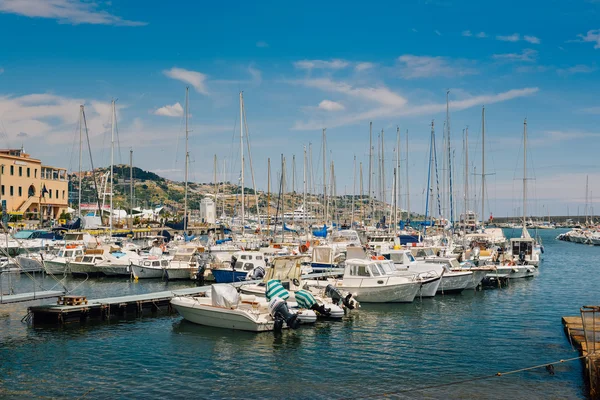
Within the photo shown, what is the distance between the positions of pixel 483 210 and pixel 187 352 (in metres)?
56.2

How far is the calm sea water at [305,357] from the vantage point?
2036 centimetres

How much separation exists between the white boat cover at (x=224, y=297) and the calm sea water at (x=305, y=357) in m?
1.47

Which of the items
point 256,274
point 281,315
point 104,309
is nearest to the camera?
point 281,315

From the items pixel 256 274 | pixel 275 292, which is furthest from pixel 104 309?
pixel 256 274

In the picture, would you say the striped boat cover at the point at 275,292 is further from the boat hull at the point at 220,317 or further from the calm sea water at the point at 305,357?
the calm sea water at the point at 305,357

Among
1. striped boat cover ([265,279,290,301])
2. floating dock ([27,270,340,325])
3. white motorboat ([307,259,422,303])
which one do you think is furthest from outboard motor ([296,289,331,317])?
floating dock ([27,270,340,325])

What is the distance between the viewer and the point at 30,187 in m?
107

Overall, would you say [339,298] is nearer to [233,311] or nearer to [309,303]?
[309,303]

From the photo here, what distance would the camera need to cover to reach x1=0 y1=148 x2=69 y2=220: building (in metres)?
99.6

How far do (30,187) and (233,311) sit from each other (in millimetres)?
92406

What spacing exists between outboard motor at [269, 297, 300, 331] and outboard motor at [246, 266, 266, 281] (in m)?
15.1

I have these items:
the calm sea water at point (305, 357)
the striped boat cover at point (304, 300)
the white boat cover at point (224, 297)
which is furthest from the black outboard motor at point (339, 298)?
the white boat cover at point (224, 297)

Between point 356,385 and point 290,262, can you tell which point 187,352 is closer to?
point 356,385

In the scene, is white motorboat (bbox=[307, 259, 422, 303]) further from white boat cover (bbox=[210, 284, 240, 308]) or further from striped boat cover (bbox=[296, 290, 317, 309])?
white boat cover (bbox=[210, 284, 240, 308])
